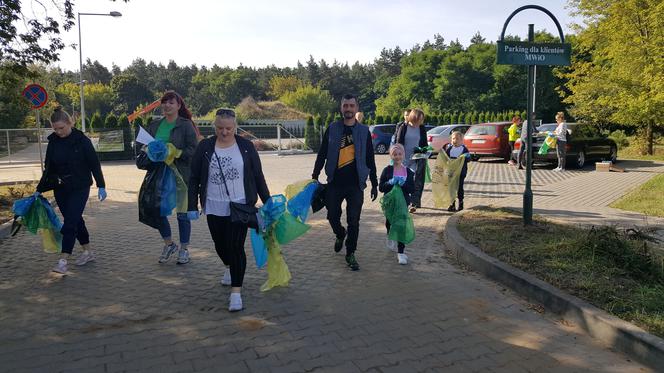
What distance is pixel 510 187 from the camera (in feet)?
38.7

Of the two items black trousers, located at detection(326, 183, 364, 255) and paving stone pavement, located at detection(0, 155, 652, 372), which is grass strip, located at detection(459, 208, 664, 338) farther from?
black trousers, located at detection(326, 183, 364, 255)

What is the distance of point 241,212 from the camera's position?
420cm

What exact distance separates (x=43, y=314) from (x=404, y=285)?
10.8ft

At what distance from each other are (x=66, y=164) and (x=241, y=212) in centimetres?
246

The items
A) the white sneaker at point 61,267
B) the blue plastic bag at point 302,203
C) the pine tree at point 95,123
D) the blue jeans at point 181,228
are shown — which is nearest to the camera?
the blue plastic bag at point 302,203

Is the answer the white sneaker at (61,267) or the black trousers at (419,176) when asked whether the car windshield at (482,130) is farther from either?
the white sneaker at (61,267)

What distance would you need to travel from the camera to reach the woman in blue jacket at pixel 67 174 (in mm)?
5355

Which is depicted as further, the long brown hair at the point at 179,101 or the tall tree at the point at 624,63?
the tall tree at the point at 624,63

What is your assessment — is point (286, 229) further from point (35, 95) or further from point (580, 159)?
point (580, 159)

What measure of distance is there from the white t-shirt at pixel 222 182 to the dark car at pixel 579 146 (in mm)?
13409

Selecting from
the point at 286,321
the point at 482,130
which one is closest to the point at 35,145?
the point at 482,130

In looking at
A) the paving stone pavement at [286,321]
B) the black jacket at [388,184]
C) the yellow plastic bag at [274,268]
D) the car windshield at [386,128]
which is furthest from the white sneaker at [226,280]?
the car windshield at [386,128]

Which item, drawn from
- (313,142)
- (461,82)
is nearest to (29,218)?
(313,142)

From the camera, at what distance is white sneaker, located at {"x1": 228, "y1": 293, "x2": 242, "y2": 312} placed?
4.24m
